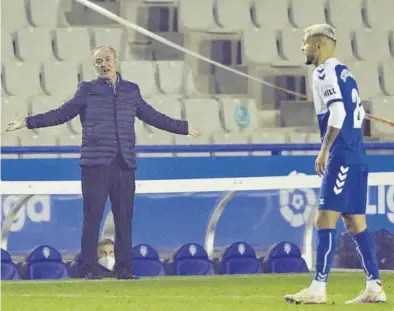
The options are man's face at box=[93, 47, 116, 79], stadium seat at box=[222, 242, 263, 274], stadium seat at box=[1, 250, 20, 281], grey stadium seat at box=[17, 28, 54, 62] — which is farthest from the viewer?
grey stadium seat at box=[17, 28, 54, 62]

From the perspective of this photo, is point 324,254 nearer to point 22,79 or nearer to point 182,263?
point 182,263

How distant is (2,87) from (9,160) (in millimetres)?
2613

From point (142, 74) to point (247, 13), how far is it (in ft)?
5.17

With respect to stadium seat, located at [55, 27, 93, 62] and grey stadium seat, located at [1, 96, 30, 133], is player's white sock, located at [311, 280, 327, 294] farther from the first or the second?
stadium seat, located at [55, 27, 93, 62]

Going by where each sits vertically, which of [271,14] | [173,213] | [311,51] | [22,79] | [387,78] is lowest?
[173,213]

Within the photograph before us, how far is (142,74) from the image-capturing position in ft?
44.8

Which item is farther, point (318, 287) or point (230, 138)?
point (230, 138)

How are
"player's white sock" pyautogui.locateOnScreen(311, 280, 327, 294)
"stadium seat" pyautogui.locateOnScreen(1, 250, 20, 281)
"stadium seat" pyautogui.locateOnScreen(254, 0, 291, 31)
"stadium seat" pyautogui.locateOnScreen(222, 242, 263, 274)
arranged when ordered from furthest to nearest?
"stadium seat" pyautogui.locateOnScreen(254, 0, 291, 31) < "stadium seat" pyautogui.locateOnScreen(222, 242, 263, 274) < "stadium seat" pyautogui.locateOnScreen(1, 250, 20, 281) < "player's white sock" pyautogui.locateOnScreen(311, 280, 327, 294)

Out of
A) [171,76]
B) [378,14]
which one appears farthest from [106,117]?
[378,14]

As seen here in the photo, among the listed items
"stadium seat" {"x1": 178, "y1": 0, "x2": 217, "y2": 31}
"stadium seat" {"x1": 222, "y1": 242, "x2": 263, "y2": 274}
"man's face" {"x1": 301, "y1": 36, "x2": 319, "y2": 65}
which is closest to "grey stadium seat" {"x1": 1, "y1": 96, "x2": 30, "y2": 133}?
"stadium seat" {"x1": 178, "y1": 0, "x2": 217, "y2": 31}

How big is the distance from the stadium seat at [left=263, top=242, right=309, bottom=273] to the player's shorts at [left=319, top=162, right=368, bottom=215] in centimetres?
366

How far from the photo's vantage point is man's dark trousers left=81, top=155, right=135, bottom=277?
361 inches

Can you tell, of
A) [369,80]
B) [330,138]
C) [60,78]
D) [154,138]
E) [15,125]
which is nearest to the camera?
[330,138]

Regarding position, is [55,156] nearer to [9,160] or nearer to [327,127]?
[9,160]
